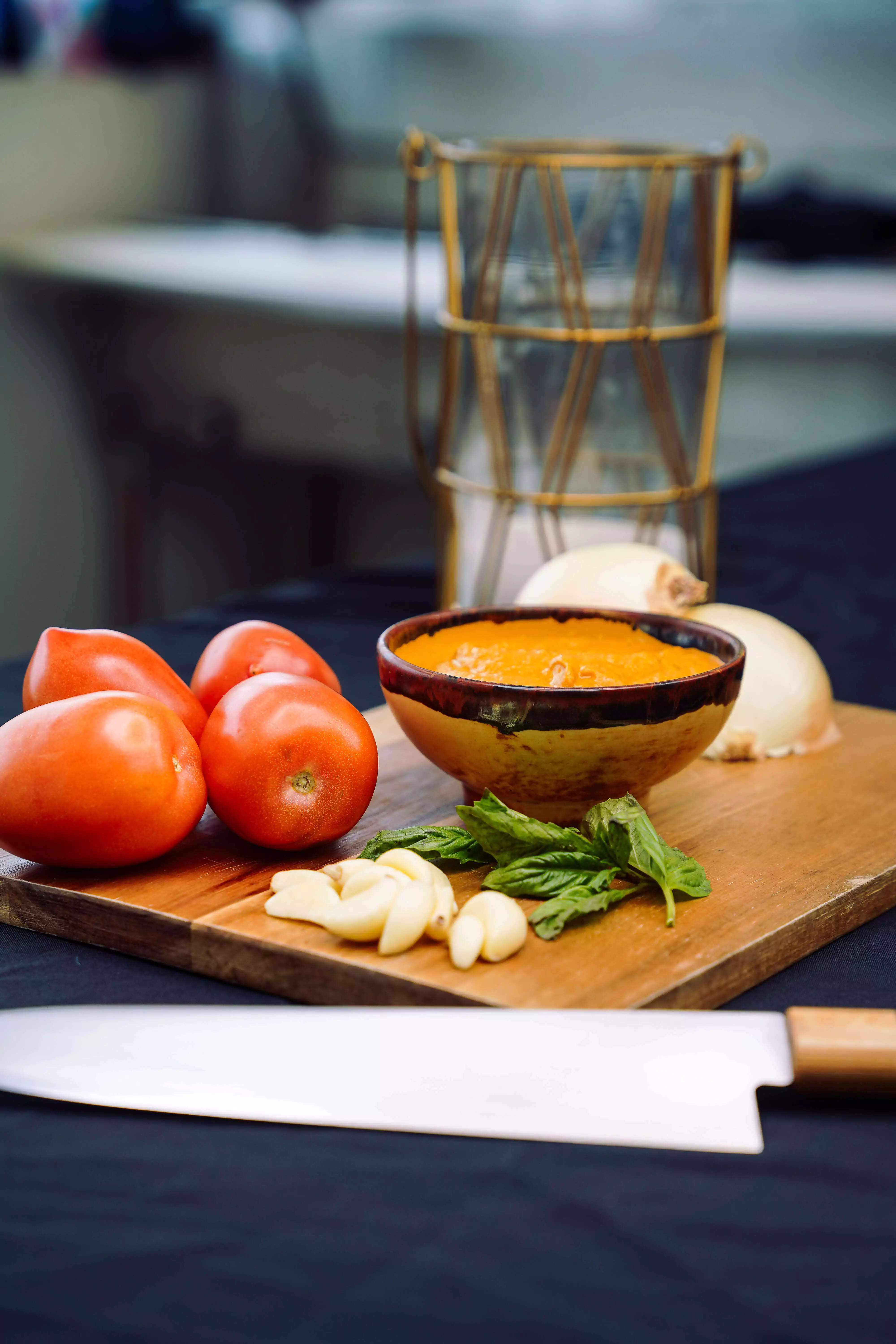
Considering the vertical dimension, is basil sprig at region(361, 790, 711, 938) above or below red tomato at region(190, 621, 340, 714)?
below

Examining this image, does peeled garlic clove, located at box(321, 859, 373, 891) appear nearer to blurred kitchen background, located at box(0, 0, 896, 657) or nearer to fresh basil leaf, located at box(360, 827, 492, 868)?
fresh basil leaf, located at box(360, 827, 492, 868)

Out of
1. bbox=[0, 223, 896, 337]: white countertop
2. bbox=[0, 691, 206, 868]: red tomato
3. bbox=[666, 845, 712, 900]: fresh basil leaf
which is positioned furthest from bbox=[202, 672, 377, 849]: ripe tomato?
bbox=[0, 223, 896, 337]: white countertop

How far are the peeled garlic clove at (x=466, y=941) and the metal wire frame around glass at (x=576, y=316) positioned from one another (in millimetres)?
508

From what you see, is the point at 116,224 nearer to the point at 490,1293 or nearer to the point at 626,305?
the point at 626,305

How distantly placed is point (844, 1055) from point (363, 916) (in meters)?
0.17

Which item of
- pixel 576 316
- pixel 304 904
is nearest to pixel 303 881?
pixel 304 904

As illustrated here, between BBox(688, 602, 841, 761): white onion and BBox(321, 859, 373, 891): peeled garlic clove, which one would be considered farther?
BBox(688, 602, 841, 761): white onion

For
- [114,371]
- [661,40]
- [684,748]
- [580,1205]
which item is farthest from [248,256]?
[580,1205]

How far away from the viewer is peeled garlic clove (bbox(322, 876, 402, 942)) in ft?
1.66

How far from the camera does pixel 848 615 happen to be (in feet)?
3.65

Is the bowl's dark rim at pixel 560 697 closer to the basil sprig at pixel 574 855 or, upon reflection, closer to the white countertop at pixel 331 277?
the basil sprig at pixel 574 855

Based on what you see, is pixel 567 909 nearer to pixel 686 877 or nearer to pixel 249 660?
pixel 686 877

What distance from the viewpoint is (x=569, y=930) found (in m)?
0.53

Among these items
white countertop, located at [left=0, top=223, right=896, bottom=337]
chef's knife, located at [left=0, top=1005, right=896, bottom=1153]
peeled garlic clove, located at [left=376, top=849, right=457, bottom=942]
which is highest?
white countertop, located at [left=0, top=223, right=896, bottom=337]
